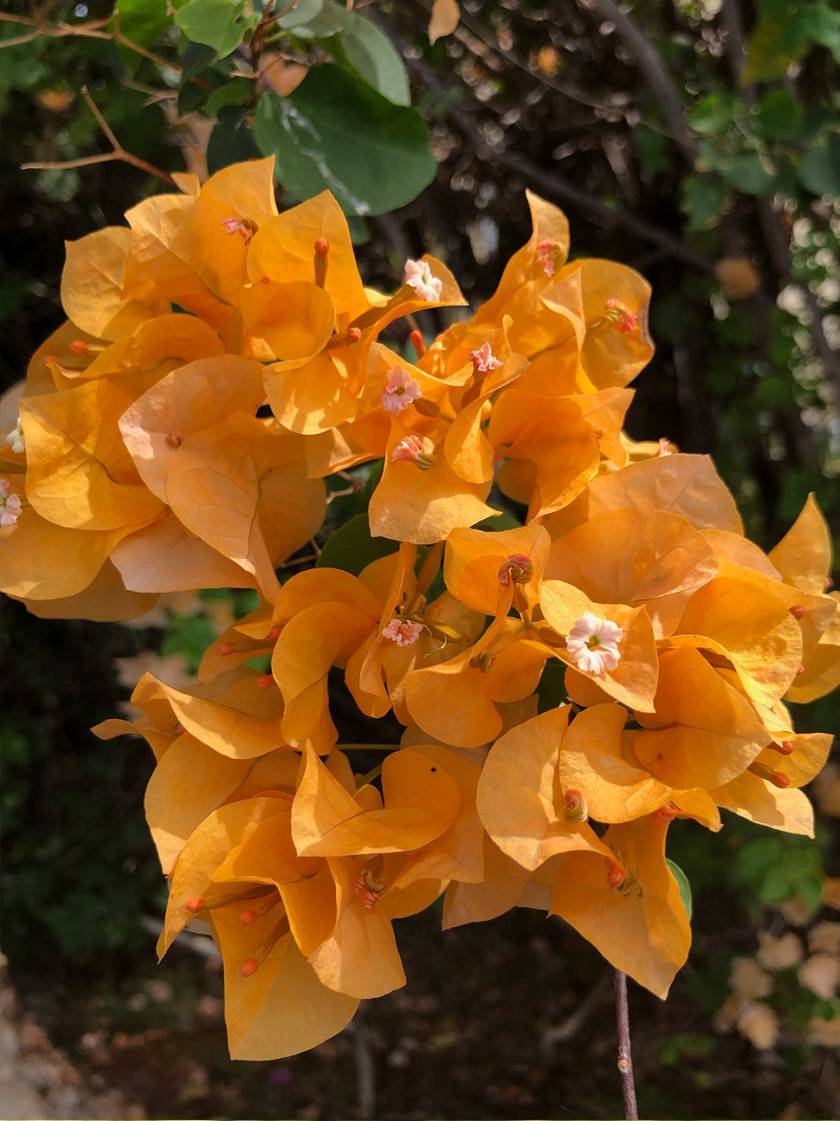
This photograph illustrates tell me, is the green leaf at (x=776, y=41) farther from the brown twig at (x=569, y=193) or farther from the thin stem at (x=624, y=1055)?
the thin stem at (x=624, y=1055)

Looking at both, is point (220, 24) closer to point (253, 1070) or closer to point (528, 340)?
point (528, 340)

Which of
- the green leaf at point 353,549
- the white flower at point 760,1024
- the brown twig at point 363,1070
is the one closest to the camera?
the green leaf at point 353,549

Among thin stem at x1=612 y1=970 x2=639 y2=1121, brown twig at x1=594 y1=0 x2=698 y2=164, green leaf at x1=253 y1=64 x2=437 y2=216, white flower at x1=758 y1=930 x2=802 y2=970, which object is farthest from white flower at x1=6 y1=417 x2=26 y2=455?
white flower at x1=758 y1=930 x2=802 y2=970

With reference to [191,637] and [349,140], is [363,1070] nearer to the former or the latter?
[191,637]

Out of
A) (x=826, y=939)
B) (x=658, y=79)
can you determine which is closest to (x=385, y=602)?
(x=658, y=79)

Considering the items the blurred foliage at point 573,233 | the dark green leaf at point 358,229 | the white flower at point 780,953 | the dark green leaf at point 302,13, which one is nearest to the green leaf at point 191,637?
the blurred foliage at point 573,233

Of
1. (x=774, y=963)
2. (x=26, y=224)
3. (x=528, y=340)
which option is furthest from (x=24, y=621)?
(x=774, y=963)

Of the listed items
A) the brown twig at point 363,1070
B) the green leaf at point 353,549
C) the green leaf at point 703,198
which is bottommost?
the brown twig at point 363,1070
